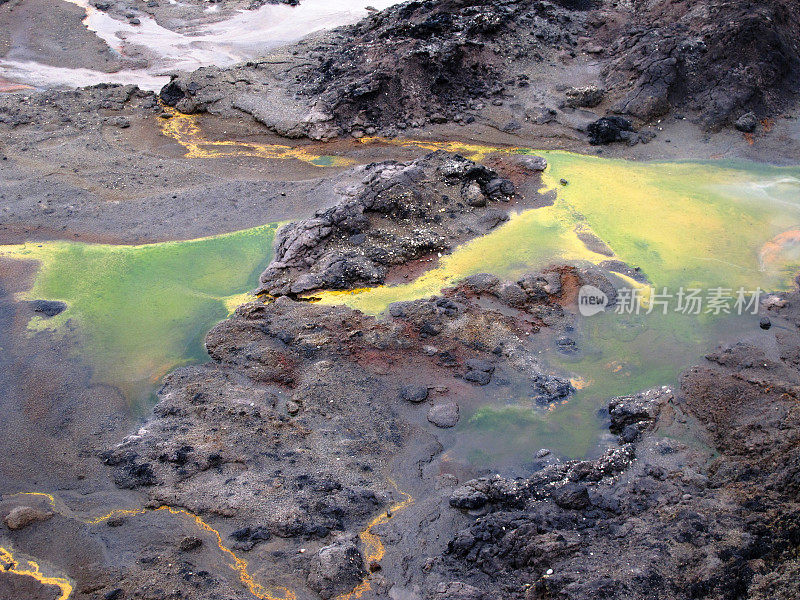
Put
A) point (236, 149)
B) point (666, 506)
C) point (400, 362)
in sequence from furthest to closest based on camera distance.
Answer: point (236, 149) < point (400, 362) < point (666, 506)

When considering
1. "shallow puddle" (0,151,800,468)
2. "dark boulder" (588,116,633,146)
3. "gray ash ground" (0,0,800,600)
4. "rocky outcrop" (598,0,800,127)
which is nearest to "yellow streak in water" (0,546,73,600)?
"gray ash ground" (0,0,800,600)

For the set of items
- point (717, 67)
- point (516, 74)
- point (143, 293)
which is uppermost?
point (717, 67)

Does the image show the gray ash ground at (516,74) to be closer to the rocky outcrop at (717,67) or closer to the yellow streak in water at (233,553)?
the rocky outcrop at (717,67)

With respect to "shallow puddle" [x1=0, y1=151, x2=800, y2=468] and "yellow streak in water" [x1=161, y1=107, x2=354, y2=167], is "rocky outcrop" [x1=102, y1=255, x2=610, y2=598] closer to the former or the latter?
"shallow puddle" [x1=0, y1=151, x2=800, y2=468]

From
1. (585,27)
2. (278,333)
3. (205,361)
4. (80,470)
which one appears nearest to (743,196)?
(585,27)

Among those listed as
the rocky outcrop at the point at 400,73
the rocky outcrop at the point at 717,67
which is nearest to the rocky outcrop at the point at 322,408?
the rocky outcrop at the point at 400,73

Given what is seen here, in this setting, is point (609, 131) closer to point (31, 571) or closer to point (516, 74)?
point (516, 74)

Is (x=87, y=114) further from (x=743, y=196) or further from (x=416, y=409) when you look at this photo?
(x=743, y=196)

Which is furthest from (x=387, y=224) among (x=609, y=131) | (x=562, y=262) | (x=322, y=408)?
(x=609, y=131)

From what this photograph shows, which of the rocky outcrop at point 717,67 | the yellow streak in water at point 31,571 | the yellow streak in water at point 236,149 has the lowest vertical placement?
the yellow streak in water at point 31,571
